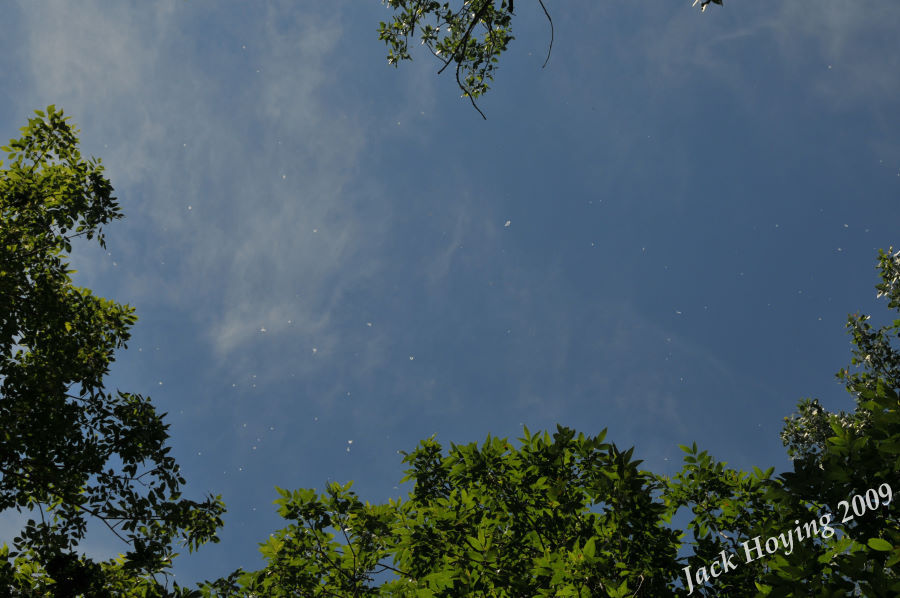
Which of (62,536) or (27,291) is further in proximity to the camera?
(27,291)

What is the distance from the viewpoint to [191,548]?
854 centimetres

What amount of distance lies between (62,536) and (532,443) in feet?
21.6

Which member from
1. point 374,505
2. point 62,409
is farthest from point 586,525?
point 62,409

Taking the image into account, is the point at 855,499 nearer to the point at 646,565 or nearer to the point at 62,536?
the point at 646,565

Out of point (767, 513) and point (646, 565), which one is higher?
point (767, 513)

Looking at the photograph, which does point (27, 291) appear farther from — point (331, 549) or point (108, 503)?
point (331, 549)

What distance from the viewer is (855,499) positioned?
13.8ft

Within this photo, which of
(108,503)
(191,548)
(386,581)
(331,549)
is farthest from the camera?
(191,548)

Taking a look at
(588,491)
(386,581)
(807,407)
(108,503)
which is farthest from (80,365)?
(807,407)

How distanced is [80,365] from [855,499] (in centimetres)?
952

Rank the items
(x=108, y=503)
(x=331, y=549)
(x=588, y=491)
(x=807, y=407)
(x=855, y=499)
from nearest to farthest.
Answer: (x=855, y=499), (x=588, y=491), (x=331, y=549), (x=108, y=503), (x=807, y=407)

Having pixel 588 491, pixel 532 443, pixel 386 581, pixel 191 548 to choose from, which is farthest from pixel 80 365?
pixel 588 491

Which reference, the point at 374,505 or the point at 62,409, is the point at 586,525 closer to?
the point at 374,505

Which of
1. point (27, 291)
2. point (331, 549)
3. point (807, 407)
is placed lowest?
point (331, 549)
